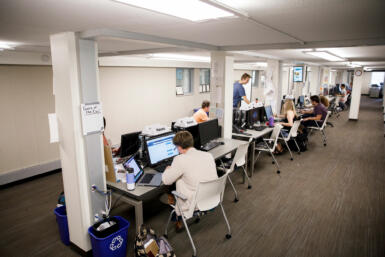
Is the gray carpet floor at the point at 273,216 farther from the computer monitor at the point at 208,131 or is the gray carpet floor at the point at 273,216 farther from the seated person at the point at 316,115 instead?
the seated person at the point at 316,115

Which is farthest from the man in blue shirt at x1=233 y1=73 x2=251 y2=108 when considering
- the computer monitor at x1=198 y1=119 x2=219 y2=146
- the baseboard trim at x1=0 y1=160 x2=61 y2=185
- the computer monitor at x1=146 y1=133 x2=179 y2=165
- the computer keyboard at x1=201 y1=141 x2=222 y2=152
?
the baseboard trim at x1=0 y1=160 x2=61 y2=185

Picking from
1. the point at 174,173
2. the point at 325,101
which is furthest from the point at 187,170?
the point at 325,101

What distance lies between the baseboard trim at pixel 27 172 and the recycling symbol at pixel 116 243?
3132 millimetres

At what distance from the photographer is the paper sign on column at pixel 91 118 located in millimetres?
2457

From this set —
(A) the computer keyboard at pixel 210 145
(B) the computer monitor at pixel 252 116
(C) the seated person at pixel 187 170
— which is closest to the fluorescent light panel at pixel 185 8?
(C) the seated person at pixel 187 170

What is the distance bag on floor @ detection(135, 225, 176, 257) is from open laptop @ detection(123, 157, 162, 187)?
1.49 feet

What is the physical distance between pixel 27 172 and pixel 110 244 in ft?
10.3

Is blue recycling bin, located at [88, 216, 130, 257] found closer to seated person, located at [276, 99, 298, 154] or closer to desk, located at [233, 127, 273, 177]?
desk, located at [233, 127, 273, 177]

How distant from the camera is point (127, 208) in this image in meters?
3.75

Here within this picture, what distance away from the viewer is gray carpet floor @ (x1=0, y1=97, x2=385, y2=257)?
2873 mm

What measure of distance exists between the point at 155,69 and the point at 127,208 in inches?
163

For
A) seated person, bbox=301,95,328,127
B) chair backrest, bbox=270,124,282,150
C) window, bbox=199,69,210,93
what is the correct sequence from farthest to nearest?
window, bbox=199,69,210,93 < seated person, bbox=301,95,328,127 < chair backrest, bbox=270,124,282,150

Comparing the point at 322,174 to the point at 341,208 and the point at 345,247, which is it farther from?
the point at 345,247

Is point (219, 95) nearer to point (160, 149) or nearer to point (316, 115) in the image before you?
point (160, 149)
